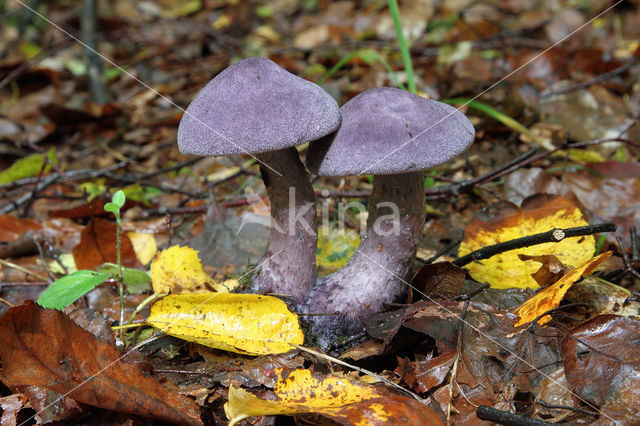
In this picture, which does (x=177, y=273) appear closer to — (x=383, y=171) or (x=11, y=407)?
(x=11, y=407)

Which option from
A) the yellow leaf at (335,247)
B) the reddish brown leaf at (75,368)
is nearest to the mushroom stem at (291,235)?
the yellow leaf at (335,247)

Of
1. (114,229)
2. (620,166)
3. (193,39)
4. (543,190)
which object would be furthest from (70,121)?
(620,166)

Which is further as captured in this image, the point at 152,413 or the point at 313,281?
the point at 313,281

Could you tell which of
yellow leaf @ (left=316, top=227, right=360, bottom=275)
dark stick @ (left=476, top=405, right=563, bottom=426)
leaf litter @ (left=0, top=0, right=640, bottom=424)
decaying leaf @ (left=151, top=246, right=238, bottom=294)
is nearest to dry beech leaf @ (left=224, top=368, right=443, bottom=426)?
leaf litter @ (left=0, top=0, right=640, bottom=424)

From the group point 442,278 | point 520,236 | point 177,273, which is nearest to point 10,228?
point 177,273

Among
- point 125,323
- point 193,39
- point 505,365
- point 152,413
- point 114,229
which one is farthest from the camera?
point 193,39

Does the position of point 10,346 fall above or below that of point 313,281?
above

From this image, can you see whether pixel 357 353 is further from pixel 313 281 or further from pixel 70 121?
pixel 70 121
